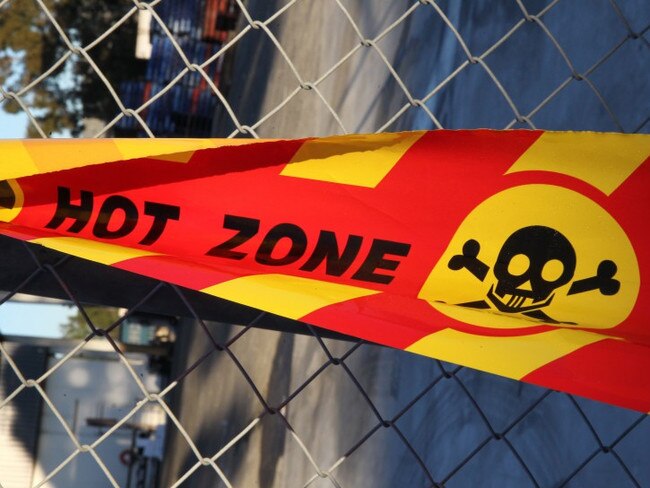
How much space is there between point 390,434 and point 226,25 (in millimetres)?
6755

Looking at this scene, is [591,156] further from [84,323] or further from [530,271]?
[84,323]

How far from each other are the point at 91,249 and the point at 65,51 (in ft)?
40.5

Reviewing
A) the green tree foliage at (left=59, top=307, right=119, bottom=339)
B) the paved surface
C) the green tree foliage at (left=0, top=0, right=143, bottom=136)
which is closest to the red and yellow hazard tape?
the paved surface

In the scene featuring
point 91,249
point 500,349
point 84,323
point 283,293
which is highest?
point 84,323

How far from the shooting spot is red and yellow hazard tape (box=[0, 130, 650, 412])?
4.12 ft

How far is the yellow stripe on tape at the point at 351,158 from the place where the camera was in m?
1.31

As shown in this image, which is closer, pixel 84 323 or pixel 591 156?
pixel 591 156

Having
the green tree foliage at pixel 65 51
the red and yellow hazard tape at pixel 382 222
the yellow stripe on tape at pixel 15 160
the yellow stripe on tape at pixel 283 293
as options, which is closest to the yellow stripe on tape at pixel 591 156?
the red and yellow hazard tape at pixel 382 222

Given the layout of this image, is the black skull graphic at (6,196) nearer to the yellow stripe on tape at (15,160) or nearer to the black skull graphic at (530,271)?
the yellow stripe on tape at (15,160)

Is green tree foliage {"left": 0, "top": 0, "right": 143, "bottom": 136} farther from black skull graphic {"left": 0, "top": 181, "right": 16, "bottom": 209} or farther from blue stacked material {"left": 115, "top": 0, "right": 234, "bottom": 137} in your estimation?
black skull graphic {"left": 0, "top": 181, "right": 16, "bottom": 209}

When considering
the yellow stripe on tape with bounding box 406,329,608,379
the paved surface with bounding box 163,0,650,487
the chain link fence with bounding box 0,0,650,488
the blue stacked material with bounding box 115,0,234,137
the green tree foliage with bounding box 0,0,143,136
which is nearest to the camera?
the yellow stripe on tape with bounding box 406,329,608,379

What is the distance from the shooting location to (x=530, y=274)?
132 cm

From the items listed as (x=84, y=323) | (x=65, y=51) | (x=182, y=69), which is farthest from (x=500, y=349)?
(x=84, y=323)

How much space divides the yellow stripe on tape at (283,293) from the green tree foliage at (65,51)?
11.8 m
